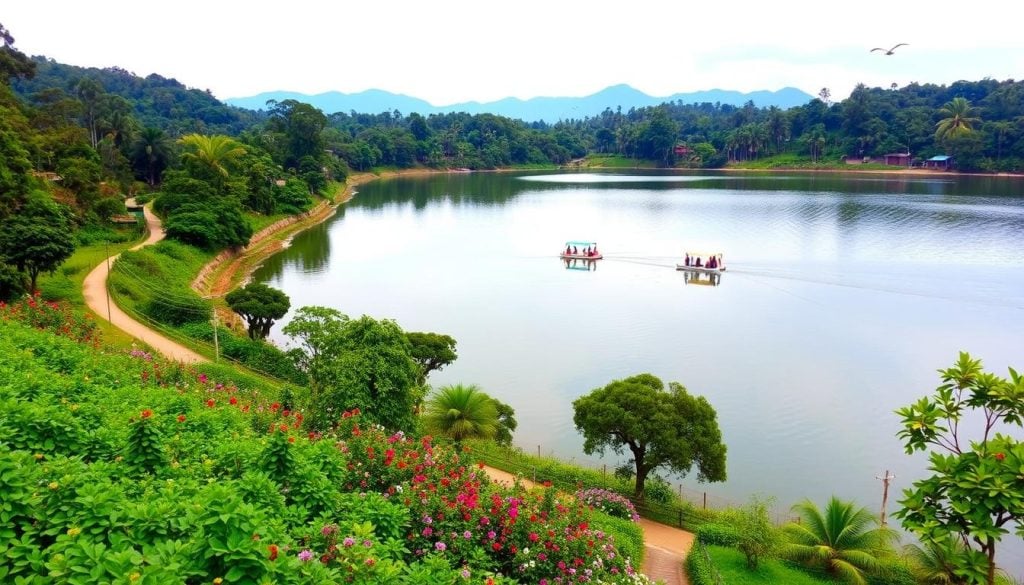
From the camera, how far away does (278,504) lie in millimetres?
6211

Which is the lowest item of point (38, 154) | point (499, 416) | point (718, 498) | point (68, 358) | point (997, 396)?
point (718, 498)

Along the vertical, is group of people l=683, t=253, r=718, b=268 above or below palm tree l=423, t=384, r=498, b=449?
above

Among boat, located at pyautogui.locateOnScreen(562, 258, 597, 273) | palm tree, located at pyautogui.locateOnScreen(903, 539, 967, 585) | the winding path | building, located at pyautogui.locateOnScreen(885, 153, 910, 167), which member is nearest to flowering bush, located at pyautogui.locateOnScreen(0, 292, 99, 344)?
the winding path

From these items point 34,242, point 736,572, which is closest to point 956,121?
point 736,572

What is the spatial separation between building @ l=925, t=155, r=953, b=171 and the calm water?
38.2 metres

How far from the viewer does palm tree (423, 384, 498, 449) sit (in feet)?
53.8

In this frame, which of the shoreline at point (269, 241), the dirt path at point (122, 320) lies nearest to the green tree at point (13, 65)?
the shoreline at point (269, 241)

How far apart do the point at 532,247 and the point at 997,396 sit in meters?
42.0

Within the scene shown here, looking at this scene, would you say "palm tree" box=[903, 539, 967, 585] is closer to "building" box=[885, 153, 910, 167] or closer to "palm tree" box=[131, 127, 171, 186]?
"palm tree" box=[131, 127, 171, 186]

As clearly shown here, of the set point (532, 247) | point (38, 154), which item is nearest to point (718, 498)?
point (532, 247)

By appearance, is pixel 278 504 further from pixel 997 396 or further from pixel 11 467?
pixel 997 396

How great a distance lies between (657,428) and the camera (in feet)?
46.1

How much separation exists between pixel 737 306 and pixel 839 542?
21.7 metres

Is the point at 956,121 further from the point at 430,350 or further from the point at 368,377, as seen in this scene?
the point at 368,377
